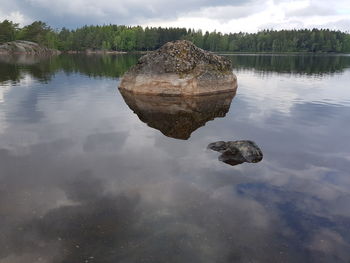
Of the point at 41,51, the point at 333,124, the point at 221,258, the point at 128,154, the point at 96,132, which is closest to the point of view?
the point at 221,258

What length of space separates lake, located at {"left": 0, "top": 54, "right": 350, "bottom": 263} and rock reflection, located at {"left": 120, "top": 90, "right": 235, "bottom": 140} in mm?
222

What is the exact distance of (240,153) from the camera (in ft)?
49.0

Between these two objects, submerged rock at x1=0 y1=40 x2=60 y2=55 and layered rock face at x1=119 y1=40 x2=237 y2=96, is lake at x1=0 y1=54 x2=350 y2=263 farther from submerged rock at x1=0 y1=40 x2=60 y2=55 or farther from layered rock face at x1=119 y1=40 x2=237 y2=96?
submerged rock at x1=0 y1=40 x2=60 y2=55

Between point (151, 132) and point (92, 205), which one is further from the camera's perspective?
point (151, 132)

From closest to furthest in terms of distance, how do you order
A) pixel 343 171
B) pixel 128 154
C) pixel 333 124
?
pixel 343 171 < pixel 128 154 < pixel 333 124

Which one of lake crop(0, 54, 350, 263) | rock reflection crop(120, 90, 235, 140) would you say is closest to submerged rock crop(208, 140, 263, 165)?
lake crop(0, 54, 350, 263)

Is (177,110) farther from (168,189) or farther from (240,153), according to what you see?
(168,189)

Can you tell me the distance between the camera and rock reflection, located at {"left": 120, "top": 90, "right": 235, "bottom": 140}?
65.6ft

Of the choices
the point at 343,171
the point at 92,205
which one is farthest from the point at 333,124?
the point at 92,205

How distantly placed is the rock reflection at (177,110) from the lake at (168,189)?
0.22 metres

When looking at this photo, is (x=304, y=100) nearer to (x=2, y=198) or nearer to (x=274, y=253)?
(x=274, y=253)

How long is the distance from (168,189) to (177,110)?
13258 mm

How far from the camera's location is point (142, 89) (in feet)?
101

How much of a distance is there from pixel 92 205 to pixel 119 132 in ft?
28.9
